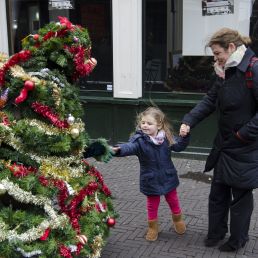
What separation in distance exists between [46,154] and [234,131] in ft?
5.05

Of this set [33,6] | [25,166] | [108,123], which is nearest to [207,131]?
[108,123]

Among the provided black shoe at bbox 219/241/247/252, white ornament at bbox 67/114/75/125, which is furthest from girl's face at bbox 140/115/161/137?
black shoe at bbox 219/241/247/252

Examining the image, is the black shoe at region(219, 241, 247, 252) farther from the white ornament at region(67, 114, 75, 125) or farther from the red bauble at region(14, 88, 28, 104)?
the red bauble at region(14, 88, 28, 104)

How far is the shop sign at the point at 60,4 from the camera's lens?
7902 millimetres

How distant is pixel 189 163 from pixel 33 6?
3.88 m

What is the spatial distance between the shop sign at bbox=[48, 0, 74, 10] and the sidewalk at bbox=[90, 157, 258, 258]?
3.05 m

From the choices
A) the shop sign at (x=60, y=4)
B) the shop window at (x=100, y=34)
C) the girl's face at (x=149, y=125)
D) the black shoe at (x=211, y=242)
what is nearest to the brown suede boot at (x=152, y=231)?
the black shoe at (x=211, y=242)

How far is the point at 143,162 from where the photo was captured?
424 centimetres

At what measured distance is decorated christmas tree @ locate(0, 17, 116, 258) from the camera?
10.3ft

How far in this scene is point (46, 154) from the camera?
3338 millimetres

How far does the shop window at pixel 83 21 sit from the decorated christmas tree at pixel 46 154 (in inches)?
163

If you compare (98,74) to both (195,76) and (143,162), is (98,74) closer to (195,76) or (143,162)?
(195,76)

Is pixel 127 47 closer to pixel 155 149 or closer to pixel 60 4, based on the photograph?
pixel 60 4

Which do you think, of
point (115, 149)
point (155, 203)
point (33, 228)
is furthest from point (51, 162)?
point (155, 203)
